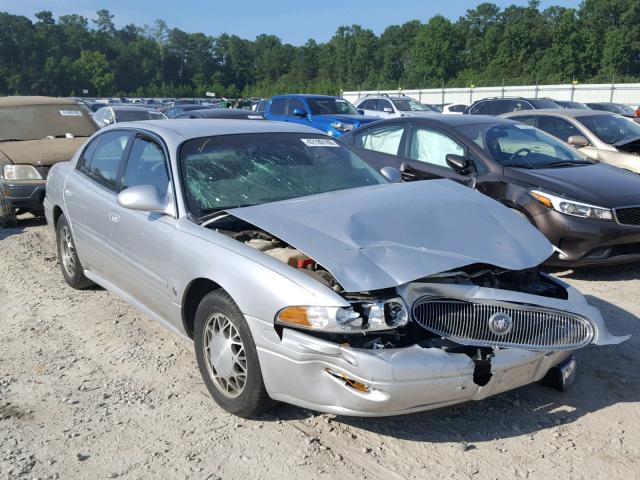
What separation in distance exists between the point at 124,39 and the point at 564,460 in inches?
6042

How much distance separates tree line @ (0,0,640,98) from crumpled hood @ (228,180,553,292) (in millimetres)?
50061

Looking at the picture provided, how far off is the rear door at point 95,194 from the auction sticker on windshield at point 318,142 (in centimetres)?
135

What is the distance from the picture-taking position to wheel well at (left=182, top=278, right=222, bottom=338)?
3.52 metres

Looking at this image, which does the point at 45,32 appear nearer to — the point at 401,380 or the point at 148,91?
the point at 148,91

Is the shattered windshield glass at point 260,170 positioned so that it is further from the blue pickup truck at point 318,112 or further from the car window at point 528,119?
the blue pickup truck at point 318,112

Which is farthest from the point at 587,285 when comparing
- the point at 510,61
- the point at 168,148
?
the point at 510,61

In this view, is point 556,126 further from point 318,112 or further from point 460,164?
point 318,112

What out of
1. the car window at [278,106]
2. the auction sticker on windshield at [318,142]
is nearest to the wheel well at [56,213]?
the auction sticker on windshield at [318,142]

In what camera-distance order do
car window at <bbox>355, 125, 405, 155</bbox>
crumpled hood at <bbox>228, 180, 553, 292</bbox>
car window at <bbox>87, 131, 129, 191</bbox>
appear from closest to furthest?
crumpled hood at <bbox>228, 180, 553, 292</bbox> → car window at <bbox>87, 131, 129, 191</bbox> → car window at <bbox>355, 125, 405, 155</bbox>

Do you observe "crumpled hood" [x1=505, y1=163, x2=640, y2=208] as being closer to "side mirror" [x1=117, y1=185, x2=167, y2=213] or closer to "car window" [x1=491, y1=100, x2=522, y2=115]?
"side mirror" [x1=117, y1=185, x2=167, y2=213]

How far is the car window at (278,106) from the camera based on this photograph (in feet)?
54.5

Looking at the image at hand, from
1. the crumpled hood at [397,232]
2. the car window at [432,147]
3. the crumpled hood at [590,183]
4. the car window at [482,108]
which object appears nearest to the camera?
the crumpled hood at [397,232]

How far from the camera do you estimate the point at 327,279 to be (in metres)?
3.17

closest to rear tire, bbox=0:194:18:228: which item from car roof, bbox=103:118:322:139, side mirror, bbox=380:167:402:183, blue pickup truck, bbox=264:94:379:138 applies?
car roof, bbox=103:118:322:139
